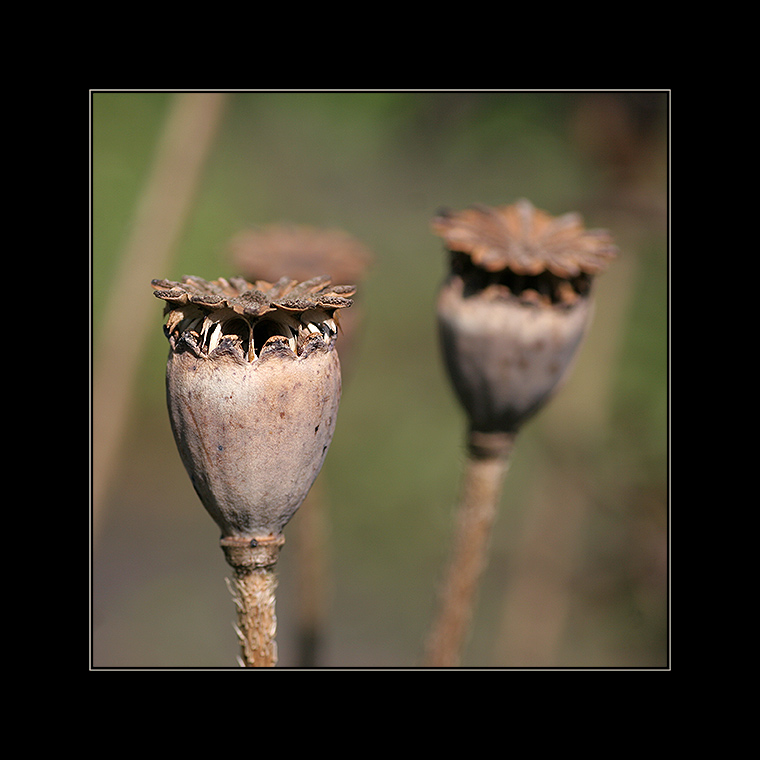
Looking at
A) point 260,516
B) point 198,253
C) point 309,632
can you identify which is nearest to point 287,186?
point 198,253

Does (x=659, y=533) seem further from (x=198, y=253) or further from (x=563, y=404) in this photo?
(x=198, y=253)

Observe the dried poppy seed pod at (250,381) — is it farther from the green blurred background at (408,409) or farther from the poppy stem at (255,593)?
the green blurred background at (408,409)

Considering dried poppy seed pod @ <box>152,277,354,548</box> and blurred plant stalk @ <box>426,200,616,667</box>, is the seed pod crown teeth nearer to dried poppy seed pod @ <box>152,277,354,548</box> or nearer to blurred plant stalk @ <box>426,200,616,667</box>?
dried poppy seed pod @ <box>152,277,354,548</box>

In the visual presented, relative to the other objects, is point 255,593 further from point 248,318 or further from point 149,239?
point 149,239

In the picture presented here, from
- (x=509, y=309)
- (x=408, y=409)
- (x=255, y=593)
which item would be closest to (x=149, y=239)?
(x=509, y=309)

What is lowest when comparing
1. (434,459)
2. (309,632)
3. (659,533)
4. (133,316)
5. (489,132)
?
(309,632)

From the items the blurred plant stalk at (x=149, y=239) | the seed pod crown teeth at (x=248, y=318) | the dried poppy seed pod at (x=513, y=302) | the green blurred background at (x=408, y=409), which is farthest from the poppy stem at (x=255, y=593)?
the blurred plant stalk at (x=149, y=239)
